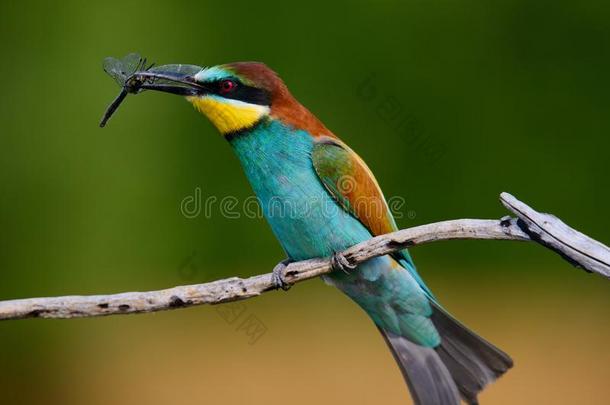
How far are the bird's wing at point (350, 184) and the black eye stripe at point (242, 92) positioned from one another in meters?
0.21

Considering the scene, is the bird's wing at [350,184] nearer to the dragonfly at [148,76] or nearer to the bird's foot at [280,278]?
the bird's foot at [280,278]

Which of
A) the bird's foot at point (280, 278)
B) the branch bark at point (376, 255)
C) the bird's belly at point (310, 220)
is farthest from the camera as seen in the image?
the bird's belly at point (310, 220)

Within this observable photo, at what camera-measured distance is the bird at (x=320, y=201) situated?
223 cm

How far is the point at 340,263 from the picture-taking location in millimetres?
2152

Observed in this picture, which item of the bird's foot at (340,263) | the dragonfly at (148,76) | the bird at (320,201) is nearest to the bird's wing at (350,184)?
the bird at (320,201)

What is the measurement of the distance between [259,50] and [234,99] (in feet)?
4.37

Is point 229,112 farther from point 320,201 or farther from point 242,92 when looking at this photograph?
point 320,201

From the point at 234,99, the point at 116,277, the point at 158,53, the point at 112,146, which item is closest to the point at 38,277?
the point at 116,277

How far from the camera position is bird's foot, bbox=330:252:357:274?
7.00ft

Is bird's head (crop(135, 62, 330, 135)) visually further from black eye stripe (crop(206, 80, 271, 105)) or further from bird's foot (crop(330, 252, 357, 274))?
bird's foot (crop(330, 252, 357, 274))

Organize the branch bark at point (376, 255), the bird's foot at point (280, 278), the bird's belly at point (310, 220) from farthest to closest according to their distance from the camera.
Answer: the bird's belly at point (310, 220), the bird's foot at point (280, 278), the branch bark at point (376, 255)

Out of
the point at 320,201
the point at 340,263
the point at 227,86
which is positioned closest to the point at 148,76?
the point at 227,86

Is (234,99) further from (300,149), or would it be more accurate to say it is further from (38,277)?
(38,277)

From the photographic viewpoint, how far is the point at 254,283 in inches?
79.4
